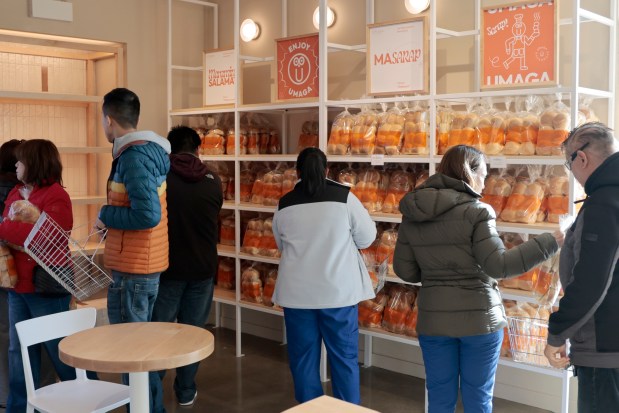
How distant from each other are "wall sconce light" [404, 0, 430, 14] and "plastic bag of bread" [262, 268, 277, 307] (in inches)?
87.5

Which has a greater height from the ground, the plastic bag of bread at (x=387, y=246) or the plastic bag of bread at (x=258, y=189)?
the plastic bag of bread at (x=258, y=189)

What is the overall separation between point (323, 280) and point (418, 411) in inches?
51.2

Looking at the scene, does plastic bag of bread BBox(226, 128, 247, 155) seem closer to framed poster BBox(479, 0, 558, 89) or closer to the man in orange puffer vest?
the man in orange puffer vest

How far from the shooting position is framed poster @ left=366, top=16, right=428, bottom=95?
14.7 feet

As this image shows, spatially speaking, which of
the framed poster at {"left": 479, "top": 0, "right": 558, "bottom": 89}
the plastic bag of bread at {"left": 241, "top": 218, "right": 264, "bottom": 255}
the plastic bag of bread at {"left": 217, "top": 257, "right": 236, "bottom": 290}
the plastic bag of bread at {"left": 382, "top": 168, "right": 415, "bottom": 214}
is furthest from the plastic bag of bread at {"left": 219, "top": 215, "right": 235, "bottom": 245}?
the framed poster at {"left": 479, "top": 0, "right": 558, "bottom": 89}

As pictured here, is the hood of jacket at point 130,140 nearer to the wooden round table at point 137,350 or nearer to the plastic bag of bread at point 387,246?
the wooden round table at point 137,350

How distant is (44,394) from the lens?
325 centimetres

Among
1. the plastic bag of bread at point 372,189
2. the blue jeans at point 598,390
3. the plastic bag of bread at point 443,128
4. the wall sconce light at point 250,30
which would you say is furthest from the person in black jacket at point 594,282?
the wall sconce light at point 250,30

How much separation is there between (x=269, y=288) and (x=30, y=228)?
210cm

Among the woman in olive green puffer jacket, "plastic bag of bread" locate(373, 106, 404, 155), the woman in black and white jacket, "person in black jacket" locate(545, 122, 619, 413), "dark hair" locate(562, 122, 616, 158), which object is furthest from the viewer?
"plastic bag of bread" locate(373, 106, 404, 155)

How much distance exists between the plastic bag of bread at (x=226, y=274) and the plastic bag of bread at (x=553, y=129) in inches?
116

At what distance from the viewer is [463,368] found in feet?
10.5

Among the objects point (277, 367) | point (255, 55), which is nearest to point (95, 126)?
point (255, 55)

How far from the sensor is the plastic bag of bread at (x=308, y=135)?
17.7ft
